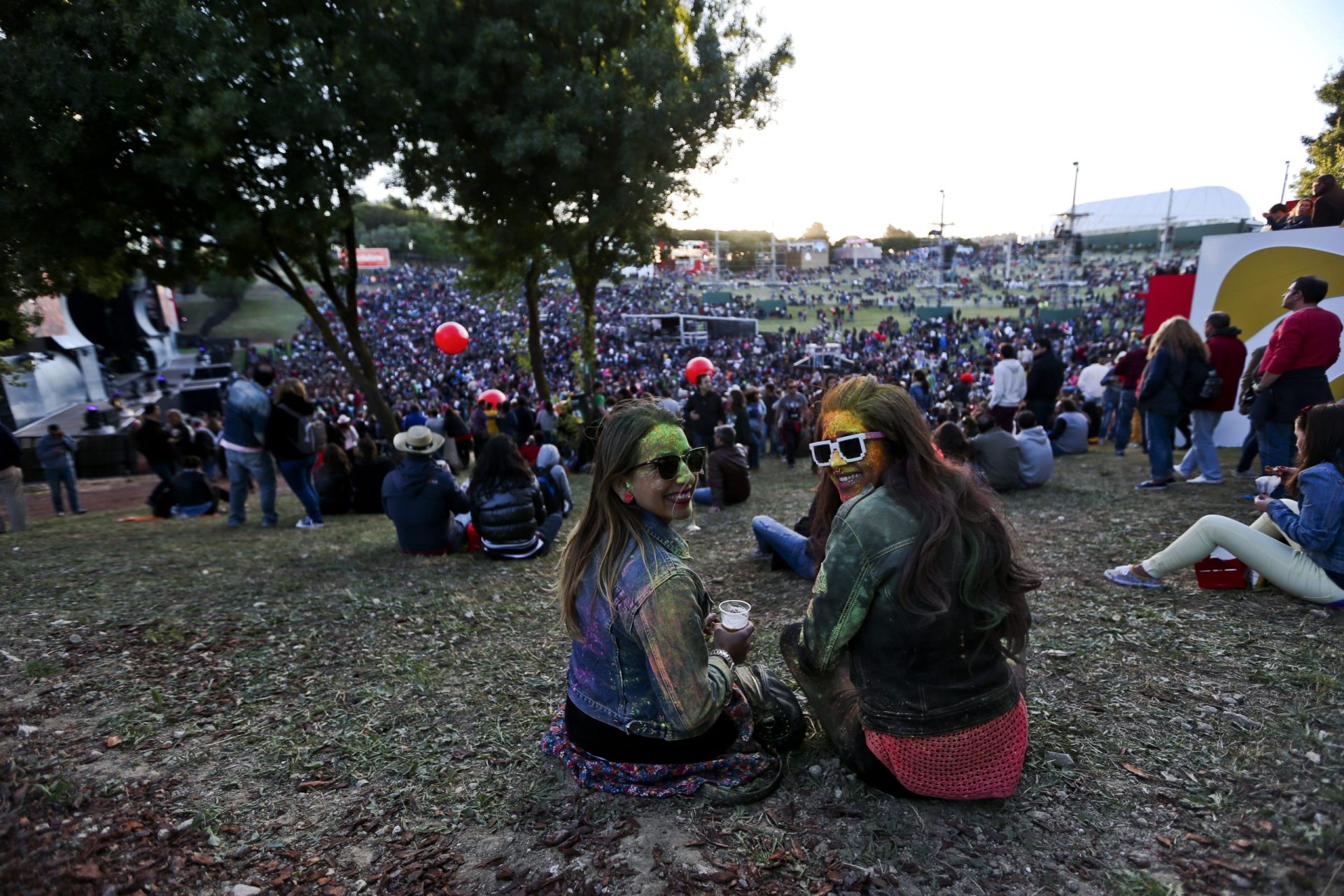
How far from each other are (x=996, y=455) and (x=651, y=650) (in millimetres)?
6292

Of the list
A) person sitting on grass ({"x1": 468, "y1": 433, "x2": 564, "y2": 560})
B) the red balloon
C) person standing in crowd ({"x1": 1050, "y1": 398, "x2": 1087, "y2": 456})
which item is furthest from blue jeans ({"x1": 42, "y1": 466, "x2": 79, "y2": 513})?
person standing in crowd ({"x1": 1050, "y1": 398, "x2": 1087, "y2": 456})

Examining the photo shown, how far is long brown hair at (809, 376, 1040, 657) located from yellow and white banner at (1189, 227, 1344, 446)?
8015 mm

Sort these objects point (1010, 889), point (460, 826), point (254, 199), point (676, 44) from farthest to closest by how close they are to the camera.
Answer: point (676, 44) → point (254, 199) → point (460, 826) → point (1010, 889)

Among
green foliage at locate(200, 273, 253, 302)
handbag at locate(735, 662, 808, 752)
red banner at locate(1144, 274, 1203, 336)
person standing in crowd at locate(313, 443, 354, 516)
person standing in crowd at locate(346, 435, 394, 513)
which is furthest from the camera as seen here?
green foliage at locate(200, 273, 253, 302)

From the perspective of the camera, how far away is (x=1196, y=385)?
6.44m

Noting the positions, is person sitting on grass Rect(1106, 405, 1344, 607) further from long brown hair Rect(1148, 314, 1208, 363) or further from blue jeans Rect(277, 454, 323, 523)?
blue jeans Rect(277, 454, 323, 523)

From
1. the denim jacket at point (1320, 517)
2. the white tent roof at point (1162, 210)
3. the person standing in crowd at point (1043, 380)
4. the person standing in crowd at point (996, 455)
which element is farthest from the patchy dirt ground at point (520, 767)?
the white tent roof at point (1162, 210)

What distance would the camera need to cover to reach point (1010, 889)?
2.01m

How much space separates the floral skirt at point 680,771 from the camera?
7.88 ft

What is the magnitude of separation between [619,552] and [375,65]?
32.6 ft

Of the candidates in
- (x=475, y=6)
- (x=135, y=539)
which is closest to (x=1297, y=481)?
(x=135, y=539)

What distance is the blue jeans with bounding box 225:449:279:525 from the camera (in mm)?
7484

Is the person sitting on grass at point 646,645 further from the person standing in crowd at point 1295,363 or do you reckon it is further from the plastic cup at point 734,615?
the person standing in crowd at point 1295,363

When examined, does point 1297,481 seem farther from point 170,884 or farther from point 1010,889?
point 170,884
